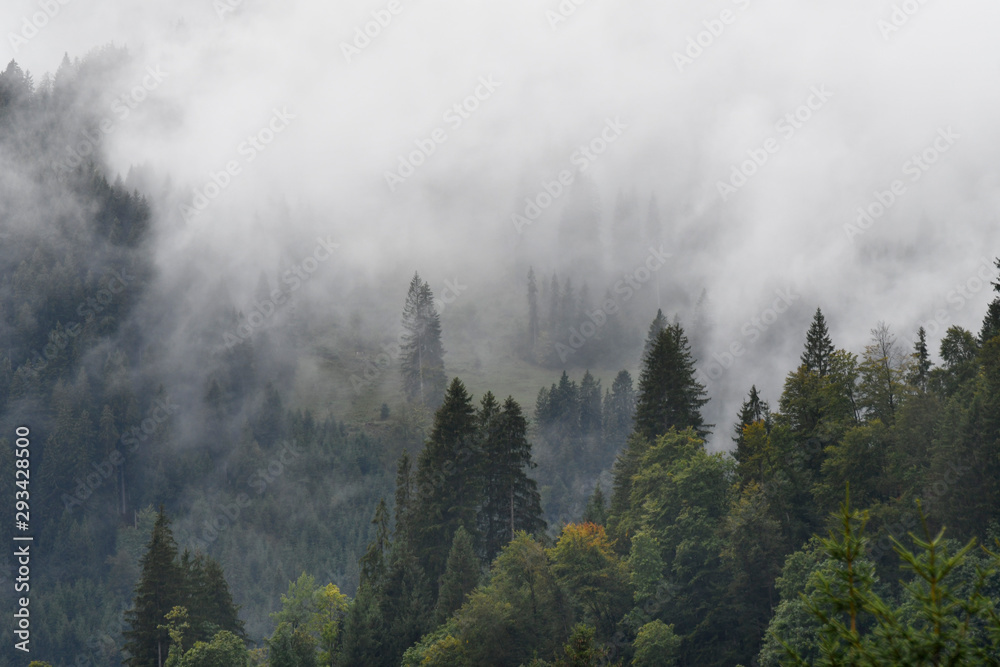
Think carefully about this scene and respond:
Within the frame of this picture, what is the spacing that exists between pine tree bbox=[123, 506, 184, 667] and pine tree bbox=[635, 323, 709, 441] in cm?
4115

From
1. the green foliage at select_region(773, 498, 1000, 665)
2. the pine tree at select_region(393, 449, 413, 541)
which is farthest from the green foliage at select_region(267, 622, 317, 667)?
the green foliage at select_region(773, 498, 1000, 665)

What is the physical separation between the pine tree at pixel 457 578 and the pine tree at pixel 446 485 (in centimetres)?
645

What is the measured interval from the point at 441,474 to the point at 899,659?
66.8 metres

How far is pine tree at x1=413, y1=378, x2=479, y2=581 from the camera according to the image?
82250 millimetres

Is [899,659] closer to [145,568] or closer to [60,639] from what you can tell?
[145,568]

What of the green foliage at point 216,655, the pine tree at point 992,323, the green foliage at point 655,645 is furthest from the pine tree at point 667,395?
the green foliage at point 216,655

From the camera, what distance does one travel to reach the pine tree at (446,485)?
270 ft

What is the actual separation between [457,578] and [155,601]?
2597cm

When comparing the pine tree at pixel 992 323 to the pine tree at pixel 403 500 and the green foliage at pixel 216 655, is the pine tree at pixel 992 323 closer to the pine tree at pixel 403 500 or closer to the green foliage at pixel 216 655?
the pine tree at pixel 403 500

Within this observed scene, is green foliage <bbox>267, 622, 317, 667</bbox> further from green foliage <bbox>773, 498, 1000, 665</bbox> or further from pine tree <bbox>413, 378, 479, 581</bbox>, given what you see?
green foliage <bbox>773, 498, 1000, 665</bbox>

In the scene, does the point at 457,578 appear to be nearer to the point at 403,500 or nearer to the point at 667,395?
the point at 403,500

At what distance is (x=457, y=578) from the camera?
7375 cm

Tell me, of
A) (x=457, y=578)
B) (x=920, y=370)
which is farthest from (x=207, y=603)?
(x=920, y=370)

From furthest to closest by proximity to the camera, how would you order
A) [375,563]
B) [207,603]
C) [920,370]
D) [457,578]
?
1. [207,603]
2. [375,563]
3. [920,370]
4. [457,578]
